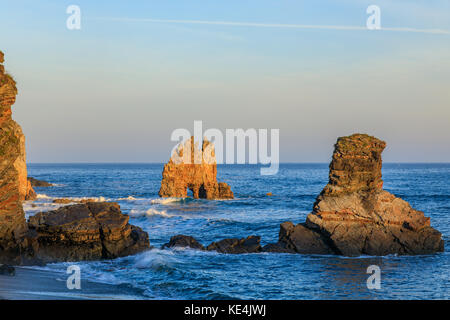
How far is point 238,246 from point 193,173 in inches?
1642

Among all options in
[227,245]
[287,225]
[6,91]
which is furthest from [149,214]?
[6,91]

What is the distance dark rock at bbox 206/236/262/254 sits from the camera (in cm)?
2959

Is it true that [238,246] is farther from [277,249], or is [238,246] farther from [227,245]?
[277,249]

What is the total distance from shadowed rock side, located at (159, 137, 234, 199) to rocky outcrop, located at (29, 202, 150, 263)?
4293 centimetres

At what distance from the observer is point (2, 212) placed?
23.2 meters

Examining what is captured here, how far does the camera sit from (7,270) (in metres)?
20.6

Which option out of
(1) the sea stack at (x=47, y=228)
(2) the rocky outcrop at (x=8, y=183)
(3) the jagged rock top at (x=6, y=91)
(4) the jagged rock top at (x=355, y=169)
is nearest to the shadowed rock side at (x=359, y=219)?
(4) the jagged rock top at (x=355, y=169)

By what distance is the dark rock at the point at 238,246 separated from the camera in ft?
97.1

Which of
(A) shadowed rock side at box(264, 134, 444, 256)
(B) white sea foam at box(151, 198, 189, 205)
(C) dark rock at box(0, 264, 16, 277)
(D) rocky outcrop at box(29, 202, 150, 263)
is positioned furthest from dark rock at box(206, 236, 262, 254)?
(B) white sea foam at box(151, 198, 189, 205)

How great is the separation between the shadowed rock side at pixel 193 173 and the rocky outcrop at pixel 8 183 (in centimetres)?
4574

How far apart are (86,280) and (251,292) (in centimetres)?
754

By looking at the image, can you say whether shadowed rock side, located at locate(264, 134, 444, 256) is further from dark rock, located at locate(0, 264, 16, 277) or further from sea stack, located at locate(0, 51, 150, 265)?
dark rock, located at locate(0, 264, 16, 277)
